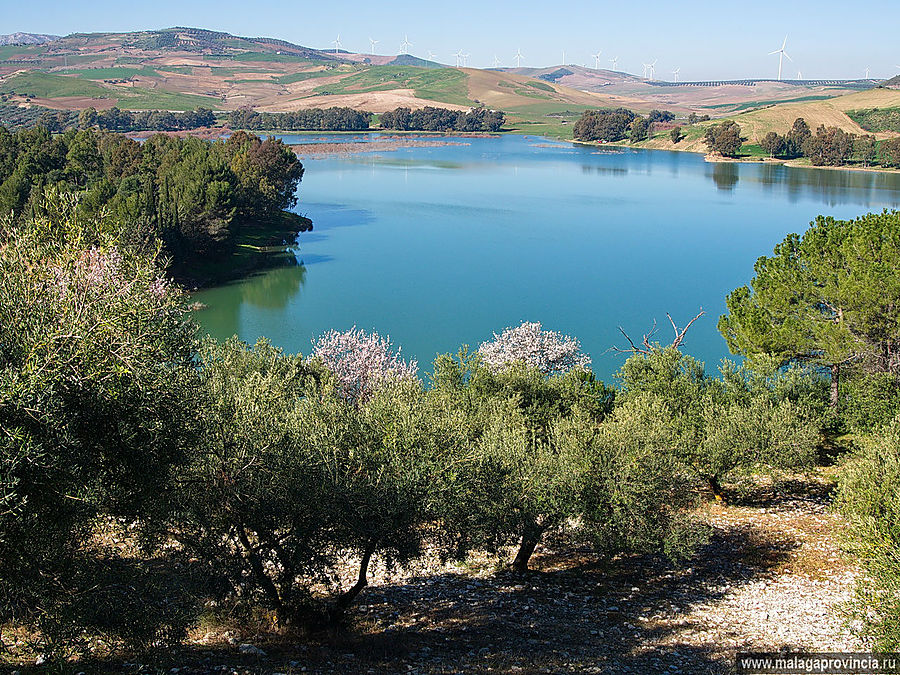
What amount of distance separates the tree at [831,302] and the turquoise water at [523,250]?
472 inches

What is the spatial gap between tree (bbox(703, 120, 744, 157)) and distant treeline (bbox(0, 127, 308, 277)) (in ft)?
363

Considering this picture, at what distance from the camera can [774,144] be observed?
146750 millimetres

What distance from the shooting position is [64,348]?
360 inches

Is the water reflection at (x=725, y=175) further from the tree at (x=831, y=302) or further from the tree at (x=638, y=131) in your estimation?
the tree at (x=831, y=302)

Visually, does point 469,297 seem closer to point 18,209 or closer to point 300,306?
point 300,306

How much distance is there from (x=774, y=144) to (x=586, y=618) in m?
154

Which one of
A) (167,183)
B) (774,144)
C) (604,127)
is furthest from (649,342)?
(604,127)

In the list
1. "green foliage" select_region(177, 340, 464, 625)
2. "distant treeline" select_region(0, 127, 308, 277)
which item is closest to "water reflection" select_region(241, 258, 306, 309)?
"distant treeline" select_region(0, 127, 308, 277)

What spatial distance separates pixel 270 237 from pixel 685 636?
6248 cm

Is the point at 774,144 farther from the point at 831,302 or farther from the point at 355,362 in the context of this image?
the point at 355,362

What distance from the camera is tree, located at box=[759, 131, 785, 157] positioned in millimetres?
146750

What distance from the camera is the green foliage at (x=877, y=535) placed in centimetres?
1123

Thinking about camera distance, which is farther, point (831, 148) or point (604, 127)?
point (604, 127)

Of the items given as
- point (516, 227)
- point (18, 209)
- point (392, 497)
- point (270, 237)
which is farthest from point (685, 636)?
point (516, 227)
